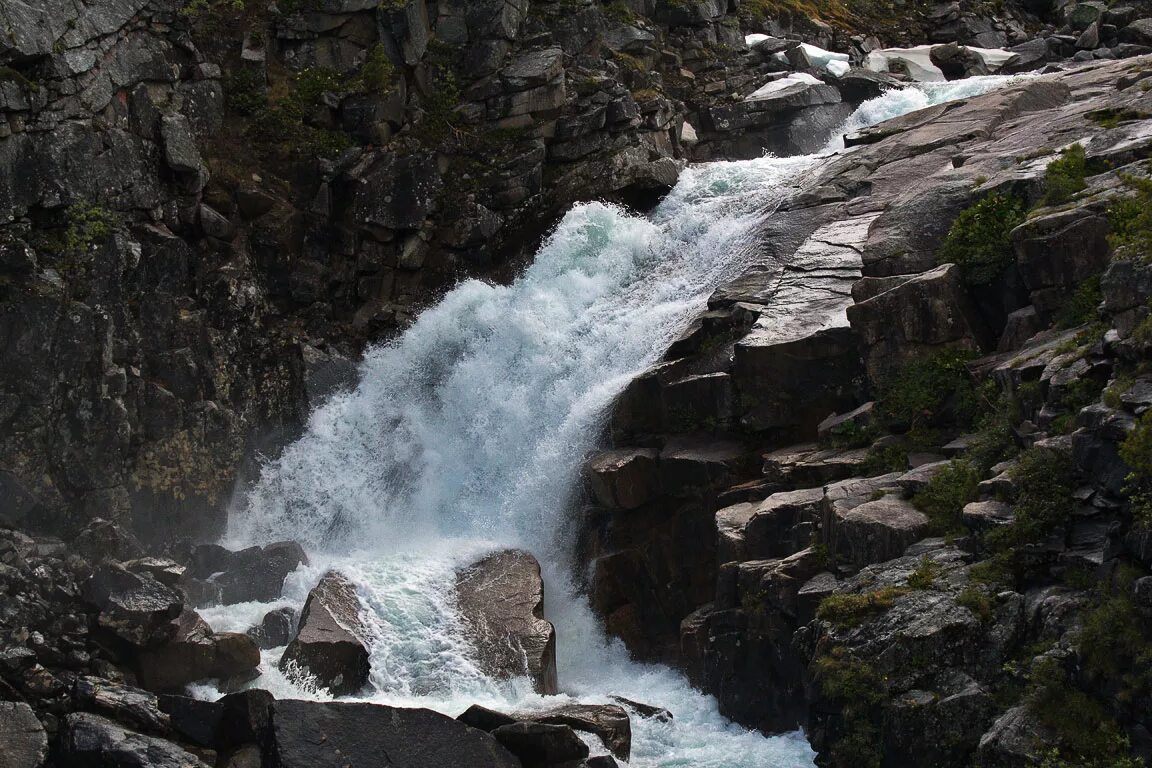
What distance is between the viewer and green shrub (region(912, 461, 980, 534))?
58.7 feet

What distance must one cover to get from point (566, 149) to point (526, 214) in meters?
2.07

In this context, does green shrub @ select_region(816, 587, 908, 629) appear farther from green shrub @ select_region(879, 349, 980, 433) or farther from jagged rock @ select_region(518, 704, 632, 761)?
green shrub @ select_region(879, 349, 980, 433)

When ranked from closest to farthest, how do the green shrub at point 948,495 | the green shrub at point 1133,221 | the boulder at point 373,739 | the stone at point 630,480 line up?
the green shrub at point 1133,221
the green shrub at point 948,495
the boulder at point 373,739
the stone at point 630,480

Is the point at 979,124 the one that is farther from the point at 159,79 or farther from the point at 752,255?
the point at 159,79

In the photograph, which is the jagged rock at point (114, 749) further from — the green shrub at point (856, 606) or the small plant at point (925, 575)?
the small plant at point (925, 575)

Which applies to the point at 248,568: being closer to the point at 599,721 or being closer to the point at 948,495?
the point at 599,721

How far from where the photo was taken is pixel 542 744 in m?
18.3

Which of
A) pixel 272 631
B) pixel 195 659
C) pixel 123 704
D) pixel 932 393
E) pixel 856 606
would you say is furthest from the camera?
pixel 272 631

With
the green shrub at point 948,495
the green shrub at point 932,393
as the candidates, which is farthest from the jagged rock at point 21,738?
the green shrub at point 932,393

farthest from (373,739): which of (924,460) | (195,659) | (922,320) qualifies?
(922,320)

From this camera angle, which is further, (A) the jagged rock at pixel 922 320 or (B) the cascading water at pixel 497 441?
(B) the cascading water at pixel 497 441

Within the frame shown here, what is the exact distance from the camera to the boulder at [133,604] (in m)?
21.5

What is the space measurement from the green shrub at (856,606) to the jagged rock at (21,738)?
36.7ft

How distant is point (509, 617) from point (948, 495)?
27.9 ft
